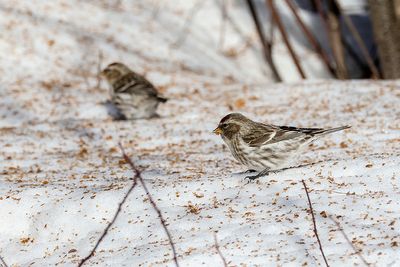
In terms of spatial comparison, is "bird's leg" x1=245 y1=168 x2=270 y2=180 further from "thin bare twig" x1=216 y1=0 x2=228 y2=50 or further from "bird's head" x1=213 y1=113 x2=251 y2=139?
"thin bare twig" x1=216 y1=0 x2=228 y2=50

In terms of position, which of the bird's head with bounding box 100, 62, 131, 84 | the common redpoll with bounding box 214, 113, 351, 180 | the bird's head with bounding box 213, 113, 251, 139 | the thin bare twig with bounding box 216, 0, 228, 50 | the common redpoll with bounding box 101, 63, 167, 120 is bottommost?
the thin bare twig with bounding box 216, 0, 228, 50

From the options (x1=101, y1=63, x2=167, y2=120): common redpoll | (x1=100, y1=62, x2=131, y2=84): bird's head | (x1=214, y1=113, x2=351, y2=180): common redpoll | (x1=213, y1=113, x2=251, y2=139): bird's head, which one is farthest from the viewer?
(x1=100, y1=62, x2=131, y2=84): bird's head

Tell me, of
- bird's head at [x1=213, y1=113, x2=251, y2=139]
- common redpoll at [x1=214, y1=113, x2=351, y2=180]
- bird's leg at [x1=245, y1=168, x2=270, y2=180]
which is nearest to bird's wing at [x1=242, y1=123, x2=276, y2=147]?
common redpoll at [x1=214, y1=113, x2=351, y2=180]

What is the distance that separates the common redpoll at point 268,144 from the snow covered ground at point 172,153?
0.57 feet

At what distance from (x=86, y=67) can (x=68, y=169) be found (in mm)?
4954

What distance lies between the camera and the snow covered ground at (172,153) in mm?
4422

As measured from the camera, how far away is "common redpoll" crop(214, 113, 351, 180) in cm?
567

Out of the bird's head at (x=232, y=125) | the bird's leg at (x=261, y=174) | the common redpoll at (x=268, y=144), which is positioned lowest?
the bird's leg at (x=261, y=174)

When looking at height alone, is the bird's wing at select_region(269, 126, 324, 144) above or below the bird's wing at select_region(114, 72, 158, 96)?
above

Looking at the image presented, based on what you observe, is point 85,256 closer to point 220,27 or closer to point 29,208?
point 29,208

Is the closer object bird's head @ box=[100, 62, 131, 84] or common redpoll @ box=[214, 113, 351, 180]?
common redpoll @ box=[214, 113, 351, 180]

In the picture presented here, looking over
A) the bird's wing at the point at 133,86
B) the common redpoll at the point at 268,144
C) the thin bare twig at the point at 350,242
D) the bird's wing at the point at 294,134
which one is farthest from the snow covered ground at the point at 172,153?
the bird's wing at the point at 133,86

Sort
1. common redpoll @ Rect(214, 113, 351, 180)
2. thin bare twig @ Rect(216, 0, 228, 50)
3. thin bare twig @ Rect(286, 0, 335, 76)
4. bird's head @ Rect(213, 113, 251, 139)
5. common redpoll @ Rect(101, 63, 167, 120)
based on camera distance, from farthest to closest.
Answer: thin bare twig @ Rect(216, 0, 228, 50) → thin bare twig @ Rect(286, 0, 335, 76) → common redpoll @ Rect(101, 63, 167, 120) → bird's head @ Rect(213, 113, 251, 139) → common redpoll @ Rect(214, 113, 351, 180)

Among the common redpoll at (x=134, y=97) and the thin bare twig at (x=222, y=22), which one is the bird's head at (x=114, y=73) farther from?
the thin bare twig at (x=222, y=22)
